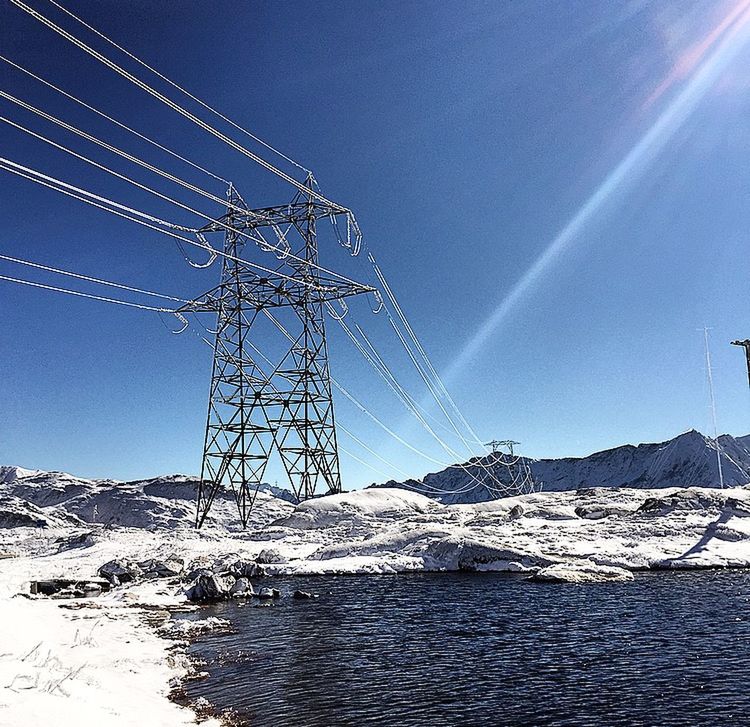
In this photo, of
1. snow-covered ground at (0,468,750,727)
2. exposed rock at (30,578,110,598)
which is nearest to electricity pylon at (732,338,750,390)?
snow-covered ground at (0,468,750,727)

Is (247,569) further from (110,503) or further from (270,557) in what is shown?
(110,503)

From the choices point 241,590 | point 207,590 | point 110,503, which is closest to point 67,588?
point 207,590

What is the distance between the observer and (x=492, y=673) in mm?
15164

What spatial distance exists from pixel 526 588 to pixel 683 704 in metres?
14.8

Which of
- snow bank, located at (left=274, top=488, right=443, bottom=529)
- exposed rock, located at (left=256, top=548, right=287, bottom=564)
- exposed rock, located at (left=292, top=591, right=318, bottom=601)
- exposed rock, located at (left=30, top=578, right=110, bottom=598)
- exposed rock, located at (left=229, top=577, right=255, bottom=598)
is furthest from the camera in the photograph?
snow bank, located at (left=274, top=488, right=443, bottom=529)

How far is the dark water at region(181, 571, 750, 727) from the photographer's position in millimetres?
12711

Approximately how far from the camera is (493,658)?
1647cm

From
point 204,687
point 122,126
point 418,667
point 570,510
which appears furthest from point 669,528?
point 122,126

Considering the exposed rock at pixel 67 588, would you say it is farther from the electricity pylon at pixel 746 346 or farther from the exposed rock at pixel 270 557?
the electricity pylon at pixel 746 346

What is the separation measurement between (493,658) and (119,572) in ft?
76.1

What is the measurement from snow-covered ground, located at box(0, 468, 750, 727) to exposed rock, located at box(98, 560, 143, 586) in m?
1.43

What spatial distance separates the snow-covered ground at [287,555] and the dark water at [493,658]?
2260 millimetres

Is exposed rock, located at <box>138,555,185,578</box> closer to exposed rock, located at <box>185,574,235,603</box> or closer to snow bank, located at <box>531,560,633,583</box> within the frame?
exposed rock, located at <box>185,574,235,603</box>

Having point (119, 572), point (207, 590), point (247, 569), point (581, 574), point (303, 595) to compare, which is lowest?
point (581, 574)
